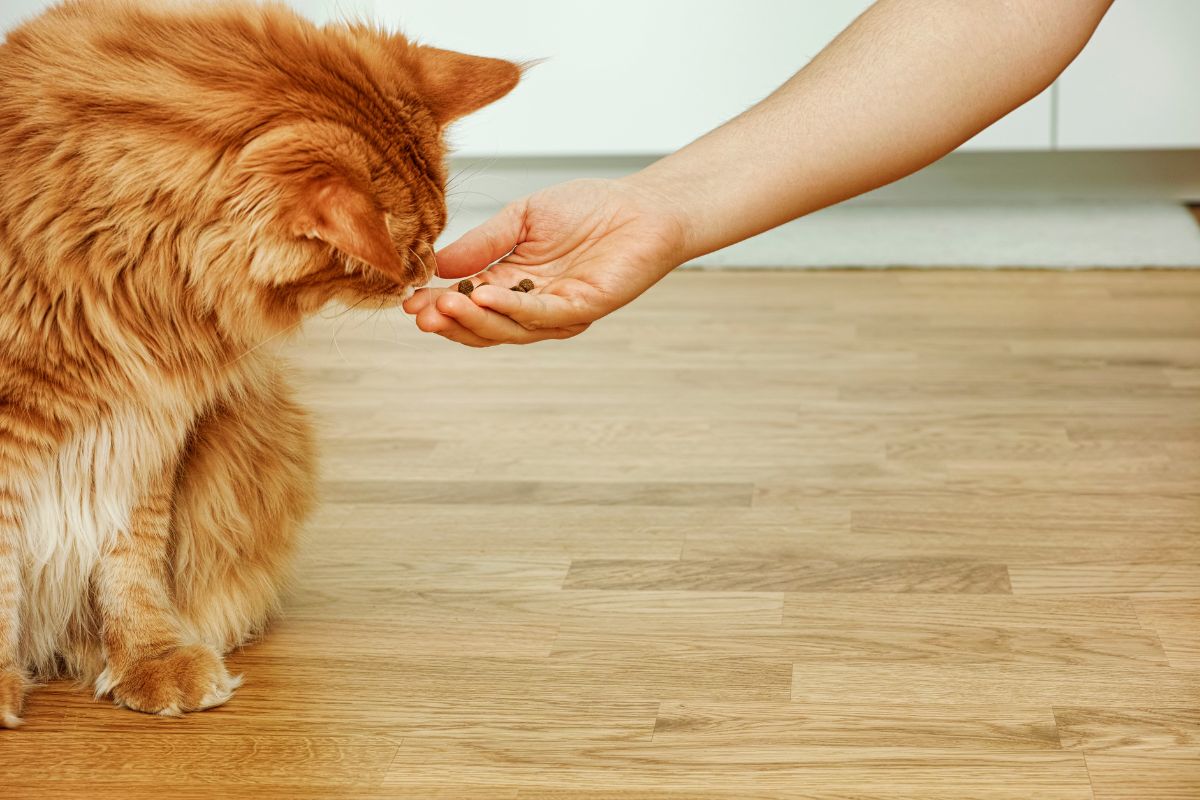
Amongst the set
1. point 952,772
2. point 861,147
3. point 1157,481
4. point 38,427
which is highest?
point 861,147

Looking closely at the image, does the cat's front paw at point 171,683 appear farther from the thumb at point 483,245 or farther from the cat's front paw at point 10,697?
the thumb at point 483,245

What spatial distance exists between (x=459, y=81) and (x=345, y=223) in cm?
32

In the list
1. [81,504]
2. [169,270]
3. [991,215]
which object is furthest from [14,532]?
[991,215]

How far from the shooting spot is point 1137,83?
3.63 m

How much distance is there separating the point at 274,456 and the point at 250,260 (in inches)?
14.8

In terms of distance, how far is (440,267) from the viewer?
150cm

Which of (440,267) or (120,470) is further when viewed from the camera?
(440,267)

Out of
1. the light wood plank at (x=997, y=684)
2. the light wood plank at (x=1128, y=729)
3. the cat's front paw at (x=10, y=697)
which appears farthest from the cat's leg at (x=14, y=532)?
the light wood plank at (x=1128, y=729)

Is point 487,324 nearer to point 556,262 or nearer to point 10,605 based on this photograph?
point 556,262

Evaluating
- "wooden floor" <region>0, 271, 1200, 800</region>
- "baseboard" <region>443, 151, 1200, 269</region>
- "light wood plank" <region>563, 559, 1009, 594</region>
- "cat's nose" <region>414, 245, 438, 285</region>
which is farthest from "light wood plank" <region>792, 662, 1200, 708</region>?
"baseboard" <region>443, 151, 1200, 269</region>

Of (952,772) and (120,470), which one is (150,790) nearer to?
(120,470)

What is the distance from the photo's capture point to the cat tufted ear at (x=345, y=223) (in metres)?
1.10

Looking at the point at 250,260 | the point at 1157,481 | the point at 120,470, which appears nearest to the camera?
the point at 250,260

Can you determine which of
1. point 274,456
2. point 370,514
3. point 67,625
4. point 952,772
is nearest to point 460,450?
point 370,514
